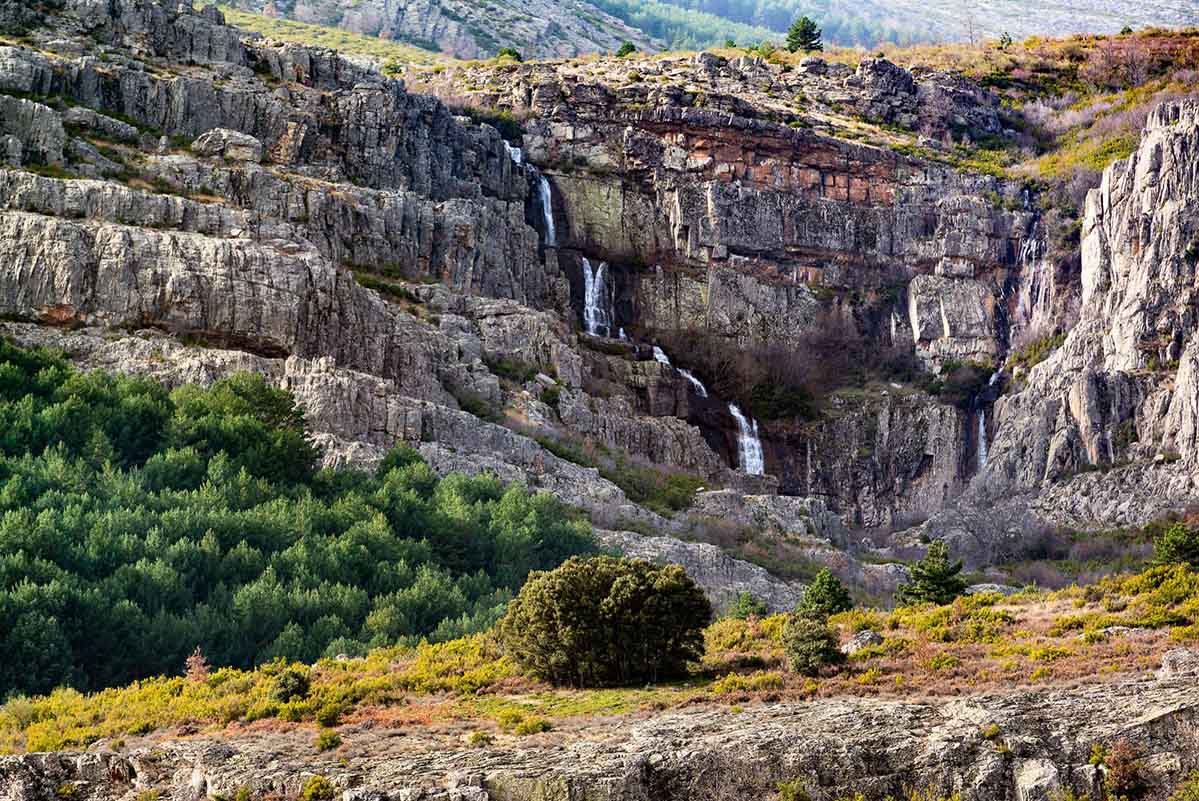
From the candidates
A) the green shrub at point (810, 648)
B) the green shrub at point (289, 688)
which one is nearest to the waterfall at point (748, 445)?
the green shrub at point (810, 648)

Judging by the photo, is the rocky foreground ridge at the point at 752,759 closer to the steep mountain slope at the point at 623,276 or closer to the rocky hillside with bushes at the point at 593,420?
the rocky hillside with bushes at the point at 593,420

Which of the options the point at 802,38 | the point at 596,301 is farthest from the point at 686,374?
the point at 802,38

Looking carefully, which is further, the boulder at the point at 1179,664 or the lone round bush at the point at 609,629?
the lone round bush at the point at 609,629

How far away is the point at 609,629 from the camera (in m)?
33.4

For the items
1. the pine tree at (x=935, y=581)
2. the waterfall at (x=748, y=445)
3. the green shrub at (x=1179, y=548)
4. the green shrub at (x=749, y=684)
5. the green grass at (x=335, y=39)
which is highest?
the green grass at (x=335, y=39)

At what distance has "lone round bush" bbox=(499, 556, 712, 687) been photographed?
33.1 m

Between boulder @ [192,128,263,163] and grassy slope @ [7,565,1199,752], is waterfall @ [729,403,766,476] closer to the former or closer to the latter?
boulder @ [192,128,263,163]

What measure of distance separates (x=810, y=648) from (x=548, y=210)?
79114mm

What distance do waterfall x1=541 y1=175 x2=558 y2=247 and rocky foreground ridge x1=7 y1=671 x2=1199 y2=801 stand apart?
263 ft

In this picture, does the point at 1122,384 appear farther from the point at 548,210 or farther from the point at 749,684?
the point at 749,684

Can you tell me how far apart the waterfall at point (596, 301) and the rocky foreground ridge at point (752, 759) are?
A: 7408cm

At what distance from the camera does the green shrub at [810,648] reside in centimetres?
3142

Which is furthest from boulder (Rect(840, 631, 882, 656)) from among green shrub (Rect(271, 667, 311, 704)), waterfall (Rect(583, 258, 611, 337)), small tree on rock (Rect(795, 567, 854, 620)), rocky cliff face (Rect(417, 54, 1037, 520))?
waterfall (Rect(583, 258, 611, 337))

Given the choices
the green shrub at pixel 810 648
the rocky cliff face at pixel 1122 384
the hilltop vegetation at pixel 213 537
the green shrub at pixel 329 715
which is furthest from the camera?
→ the rocky cliff face at pixel 1122 384
